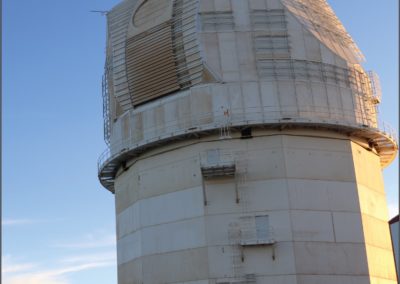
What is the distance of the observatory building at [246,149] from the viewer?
26.0 meters

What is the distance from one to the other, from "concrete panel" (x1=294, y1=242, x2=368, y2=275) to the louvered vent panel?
10224mm

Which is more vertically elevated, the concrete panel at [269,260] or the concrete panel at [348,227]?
the concrete panel at [348,227]

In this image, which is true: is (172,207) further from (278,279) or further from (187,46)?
(187,46)

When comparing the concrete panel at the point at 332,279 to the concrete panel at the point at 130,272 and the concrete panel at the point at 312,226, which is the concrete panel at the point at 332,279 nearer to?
the concrete panel at the point at 312,226

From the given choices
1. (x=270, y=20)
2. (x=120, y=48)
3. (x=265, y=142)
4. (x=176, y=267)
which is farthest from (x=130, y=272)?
(x=270, y=20)

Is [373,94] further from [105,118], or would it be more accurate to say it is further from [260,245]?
[105,118]

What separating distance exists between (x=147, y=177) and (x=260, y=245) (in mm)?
6950

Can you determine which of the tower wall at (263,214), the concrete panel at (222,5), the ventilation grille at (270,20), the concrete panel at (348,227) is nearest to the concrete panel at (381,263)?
the tower wall at (263,214)

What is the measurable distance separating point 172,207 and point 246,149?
4.54 meters

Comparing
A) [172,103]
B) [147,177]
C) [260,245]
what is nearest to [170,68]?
[172,103]

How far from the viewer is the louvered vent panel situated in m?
28.9

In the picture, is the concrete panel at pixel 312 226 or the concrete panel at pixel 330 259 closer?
the concrete panel at pixel 330 259

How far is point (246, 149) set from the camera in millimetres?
27297

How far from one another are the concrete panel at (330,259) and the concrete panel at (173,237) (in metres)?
4.51
